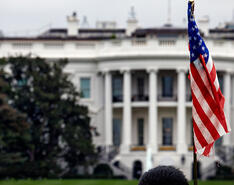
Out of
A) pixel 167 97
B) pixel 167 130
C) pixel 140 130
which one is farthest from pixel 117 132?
pixel 167 97

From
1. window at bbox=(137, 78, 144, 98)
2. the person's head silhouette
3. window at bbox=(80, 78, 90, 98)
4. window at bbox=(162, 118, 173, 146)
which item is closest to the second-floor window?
window at bbox=(137, 78, 144, 98)

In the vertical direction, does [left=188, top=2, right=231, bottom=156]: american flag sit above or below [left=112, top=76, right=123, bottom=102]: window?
above

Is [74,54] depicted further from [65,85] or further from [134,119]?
[65,85]

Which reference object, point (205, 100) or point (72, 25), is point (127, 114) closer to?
point (72, 25)

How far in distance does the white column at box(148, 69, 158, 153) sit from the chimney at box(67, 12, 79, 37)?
953 centimetres

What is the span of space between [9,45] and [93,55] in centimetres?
590

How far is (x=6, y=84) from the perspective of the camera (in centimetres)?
5869

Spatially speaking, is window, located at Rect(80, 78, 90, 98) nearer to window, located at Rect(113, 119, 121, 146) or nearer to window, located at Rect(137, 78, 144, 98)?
window, located at Rect(113, 119, 121, 146)

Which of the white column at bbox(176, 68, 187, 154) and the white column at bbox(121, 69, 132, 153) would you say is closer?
the white column at bbox(176, 68, 187, 154)

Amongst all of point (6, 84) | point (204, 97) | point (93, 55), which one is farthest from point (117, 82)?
point (204, 97)

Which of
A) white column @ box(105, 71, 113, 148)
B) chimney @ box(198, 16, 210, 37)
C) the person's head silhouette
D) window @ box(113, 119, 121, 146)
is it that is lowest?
window @ box(113, 119, 121, 146)

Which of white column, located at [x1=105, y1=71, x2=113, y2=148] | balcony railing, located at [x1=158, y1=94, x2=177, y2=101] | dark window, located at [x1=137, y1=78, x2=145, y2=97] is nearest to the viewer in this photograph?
white column, located at [x1=105, y1=71, x2=113, y2=148]

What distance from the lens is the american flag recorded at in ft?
39.5

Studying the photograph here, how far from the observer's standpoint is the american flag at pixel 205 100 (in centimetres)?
1205
